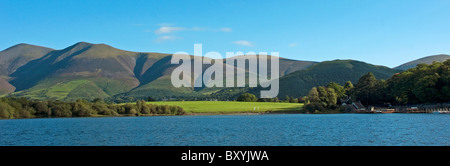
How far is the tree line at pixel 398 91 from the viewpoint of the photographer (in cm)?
12300

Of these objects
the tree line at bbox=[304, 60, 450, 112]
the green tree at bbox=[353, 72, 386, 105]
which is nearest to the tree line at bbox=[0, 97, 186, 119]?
the tree line at bbox=[304, 60, 450, 112]

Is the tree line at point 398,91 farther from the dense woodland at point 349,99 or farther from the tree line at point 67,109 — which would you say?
the tree line at point 67,109

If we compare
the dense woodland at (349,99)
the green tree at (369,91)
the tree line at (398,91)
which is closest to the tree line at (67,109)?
the dense woodland at (349,99)

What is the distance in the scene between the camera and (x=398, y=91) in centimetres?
13625

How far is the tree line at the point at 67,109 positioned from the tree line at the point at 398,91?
60339 millimetres

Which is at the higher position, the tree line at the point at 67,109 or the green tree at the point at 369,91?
the green tree at the point at 369,91

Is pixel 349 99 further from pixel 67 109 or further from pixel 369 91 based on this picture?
pixel 67 109

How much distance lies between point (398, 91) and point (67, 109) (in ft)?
396

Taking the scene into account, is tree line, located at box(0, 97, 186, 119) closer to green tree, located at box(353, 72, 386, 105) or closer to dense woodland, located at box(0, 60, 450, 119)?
dense woodland, located at box(0, 60, 450, 119)

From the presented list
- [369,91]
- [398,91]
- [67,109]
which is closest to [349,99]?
[369,91]

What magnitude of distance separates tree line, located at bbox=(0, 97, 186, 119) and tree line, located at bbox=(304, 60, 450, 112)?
60339 mm
